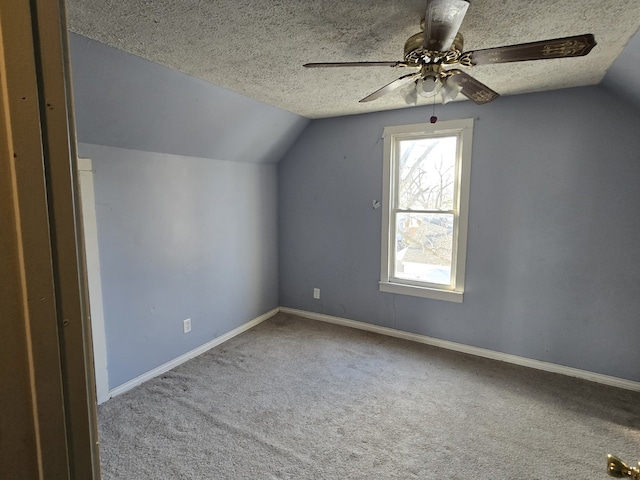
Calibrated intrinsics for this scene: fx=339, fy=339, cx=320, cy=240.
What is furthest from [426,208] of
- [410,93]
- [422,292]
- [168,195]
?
[168,195]

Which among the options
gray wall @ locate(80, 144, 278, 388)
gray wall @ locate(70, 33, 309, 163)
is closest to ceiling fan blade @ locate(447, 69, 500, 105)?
gray wall @ locate(70, 33, 309, 163)

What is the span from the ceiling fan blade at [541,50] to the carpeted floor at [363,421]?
2.05 meters

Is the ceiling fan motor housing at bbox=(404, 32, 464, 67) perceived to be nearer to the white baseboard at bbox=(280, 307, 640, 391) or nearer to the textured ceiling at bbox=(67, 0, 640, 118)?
the textured ceiling at bbox=(67, 0, 640, 118)

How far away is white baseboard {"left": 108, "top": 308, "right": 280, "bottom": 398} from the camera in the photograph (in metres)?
2.53

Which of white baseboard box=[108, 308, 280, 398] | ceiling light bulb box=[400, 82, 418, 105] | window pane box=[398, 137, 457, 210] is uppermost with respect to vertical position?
ceiling light bulb box=[400, 82, 418, 105]

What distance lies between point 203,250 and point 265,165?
1.24 meters

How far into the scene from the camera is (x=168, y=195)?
110 inches

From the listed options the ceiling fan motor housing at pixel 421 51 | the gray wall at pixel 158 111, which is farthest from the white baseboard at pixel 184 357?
the ceiling fan motor housing at pixel 421 51

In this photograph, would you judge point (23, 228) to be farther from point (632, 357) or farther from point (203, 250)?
point (632, 357)

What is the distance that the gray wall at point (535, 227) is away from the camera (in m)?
2.54

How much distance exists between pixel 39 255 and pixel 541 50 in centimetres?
175

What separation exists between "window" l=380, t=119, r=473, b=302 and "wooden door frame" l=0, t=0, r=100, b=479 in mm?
3070

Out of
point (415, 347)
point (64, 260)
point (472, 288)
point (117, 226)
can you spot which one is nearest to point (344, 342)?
point (415, 347)

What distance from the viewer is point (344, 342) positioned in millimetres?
3387
